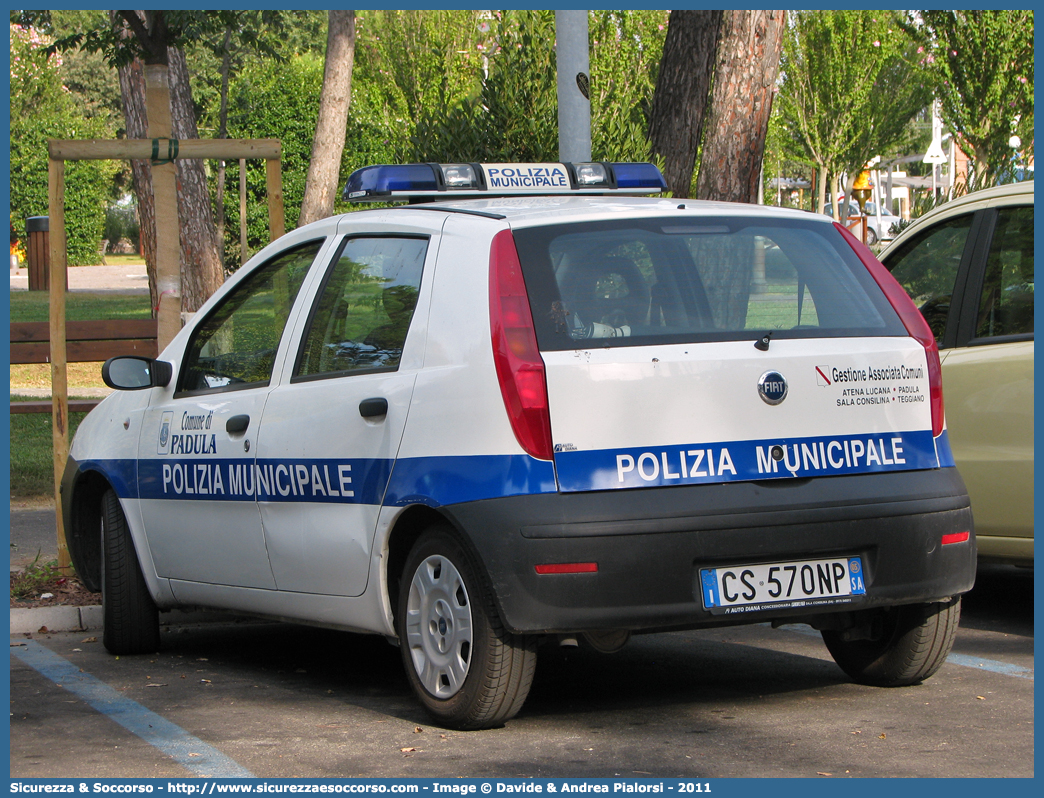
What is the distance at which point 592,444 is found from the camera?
14.3 feet

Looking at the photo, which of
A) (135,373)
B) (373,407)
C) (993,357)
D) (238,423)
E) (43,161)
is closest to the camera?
(373,407)

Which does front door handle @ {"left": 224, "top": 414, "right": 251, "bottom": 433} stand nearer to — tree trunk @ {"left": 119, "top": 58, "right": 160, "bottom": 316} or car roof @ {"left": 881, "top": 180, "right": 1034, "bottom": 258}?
car roof @ {"left": 881, "top": 180, "right": 1034, "bottom": 258}

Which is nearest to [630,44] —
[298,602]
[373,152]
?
[373,152]

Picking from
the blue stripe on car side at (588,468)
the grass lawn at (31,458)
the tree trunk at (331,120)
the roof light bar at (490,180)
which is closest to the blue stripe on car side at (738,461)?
the blue stripe on car side at (588,468)

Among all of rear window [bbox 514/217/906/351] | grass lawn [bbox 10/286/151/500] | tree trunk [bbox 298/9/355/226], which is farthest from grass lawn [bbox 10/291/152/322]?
rear window [bbox 514/217/906/351]

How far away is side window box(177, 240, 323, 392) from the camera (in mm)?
5609

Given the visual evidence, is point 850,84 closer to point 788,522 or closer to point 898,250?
point 898,250

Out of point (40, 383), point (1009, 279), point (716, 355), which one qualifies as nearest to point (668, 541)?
point (716, 355)

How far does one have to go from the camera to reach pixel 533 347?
4.41 m

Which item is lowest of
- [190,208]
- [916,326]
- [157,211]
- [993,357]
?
[993,357]

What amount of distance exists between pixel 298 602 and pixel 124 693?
2.57 ft

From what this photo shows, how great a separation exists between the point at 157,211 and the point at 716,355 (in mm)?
4261

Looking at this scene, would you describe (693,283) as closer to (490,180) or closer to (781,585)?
(781,585)

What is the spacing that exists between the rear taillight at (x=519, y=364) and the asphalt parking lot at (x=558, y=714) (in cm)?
95
